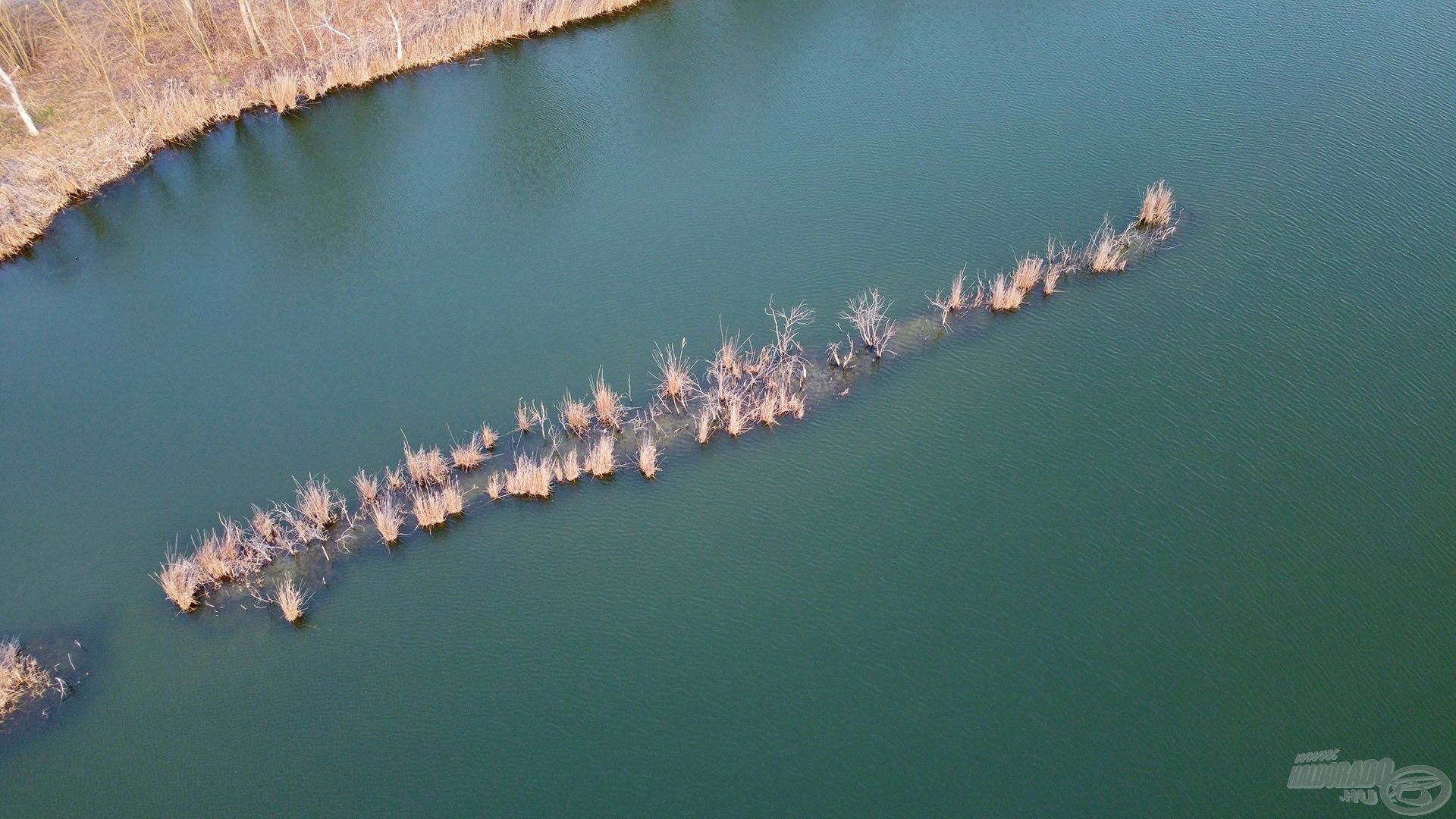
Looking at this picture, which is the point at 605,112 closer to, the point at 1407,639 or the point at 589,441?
the point at 589,441

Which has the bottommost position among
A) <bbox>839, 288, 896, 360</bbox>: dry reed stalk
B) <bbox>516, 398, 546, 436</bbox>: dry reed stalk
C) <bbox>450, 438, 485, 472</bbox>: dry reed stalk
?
<bbox>450, 438, 485, 472</bbox>: dry reed stalk

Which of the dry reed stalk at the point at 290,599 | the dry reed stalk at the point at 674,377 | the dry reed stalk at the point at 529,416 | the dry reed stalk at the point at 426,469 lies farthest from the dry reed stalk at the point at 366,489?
the dry reed stalk at the point at 674,377

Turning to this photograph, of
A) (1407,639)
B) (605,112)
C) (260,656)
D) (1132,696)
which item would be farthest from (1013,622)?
(605,112)

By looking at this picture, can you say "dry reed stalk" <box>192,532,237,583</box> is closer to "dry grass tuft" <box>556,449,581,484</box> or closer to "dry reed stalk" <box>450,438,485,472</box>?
"dry reed stalk" <box>450,438,485,472</box>

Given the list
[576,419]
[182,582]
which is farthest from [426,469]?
[182,582]

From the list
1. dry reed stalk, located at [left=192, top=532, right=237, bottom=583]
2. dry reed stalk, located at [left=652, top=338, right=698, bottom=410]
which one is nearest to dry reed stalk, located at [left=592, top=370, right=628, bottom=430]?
dry reed stalk, located at [left=652, top=338, right=698, bottom=410]

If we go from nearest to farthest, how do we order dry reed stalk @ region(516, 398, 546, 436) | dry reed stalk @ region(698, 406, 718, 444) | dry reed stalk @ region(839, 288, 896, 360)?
dry reed stalk @ region(698, 406, 718, 444)
dry reed stalk @ region(516, 398, 546, 436)
dry reed stalk @ region(839, 288, 896, 360)
